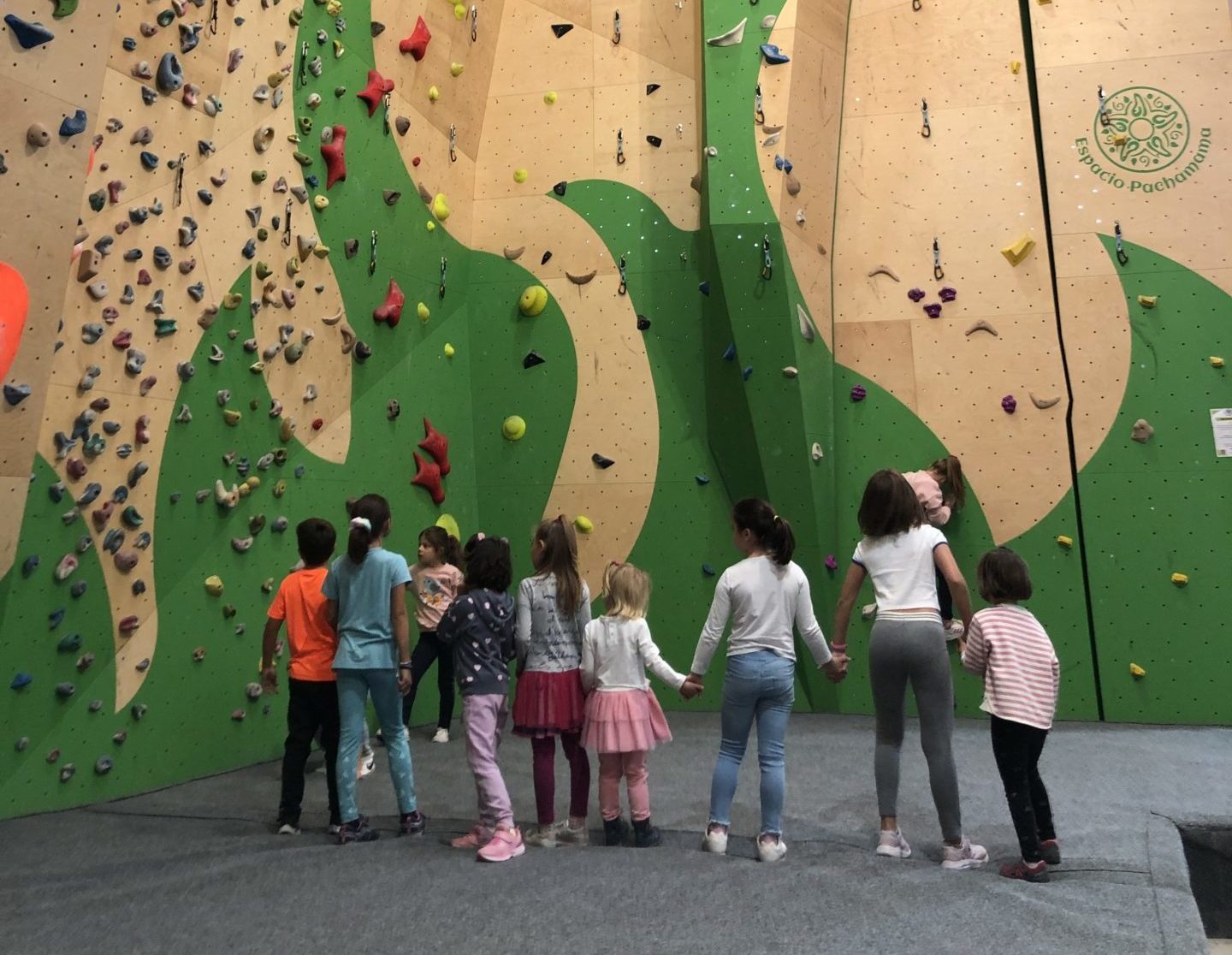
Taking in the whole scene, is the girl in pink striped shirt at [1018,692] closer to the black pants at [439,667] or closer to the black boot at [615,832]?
the black boot at [615,832]

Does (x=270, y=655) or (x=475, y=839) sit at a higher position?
(x=270, y=655)

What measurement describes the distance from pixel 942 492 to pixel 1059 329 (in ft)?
3.47

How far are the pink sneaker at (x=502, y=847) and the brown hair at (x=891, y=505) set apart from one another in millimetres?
1381

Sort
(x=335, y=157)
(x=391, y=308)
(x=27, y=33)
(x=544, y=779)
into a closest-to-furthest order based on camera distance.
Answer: (x=27, y=33) → (x=544, y=779) → (x=335, y=157) → (x=391, y=308)

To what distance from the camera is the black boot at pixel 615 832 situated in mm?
3131

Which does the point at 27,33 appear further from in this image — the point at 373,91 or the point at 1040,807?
the point at 1040,807

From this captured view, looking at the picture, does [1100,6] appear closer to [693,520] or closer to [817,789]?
[693,520]

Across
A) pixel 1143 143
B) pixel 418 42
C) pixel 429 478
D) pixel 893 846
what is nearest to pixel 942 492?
pixel 1143 143

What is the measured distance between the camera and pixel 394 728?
3.19m

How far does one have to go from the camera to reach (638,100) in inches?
229

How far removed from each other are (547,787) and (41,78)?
252 cm

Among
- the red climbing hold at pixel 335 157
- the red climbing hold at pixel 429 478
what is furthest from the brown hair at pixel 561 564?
the red climbing hold at pixel 335 157

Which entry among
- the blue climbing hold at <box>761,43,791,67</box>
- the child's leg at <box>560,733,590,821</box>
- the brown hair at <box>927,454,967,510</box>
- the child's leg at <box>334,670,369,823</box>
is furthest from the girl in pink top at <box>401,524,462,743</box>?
the blue climbing hold at <box>761,43,791,67</box>

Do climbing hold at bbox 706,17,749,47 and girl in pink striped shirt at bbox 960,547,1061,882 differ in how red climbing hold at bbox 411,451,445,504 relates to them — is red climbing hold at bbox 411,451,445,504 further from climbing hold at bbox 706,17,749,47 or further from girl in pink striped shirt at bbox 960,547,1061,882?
girl in pink striped shirt at bbox 960,547,1061,882
